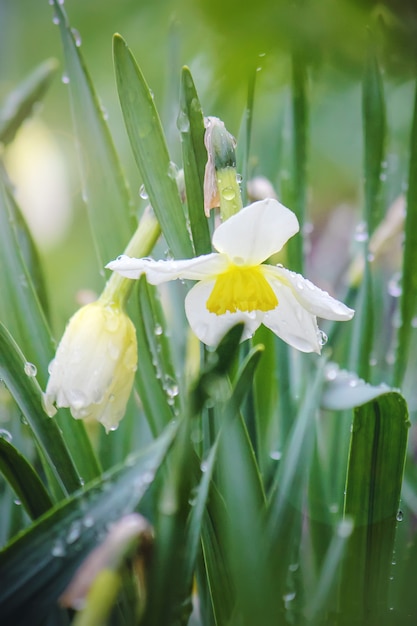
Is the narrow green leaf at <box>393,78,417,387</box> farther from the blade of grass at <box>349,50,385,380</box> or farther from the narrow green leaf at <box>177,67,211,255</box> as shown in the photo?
the narrow green leaf at <box>177,67,211,255</box>

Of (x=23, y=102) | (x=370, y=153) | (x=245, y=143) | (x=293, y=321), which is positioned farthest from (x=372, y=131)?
(x=23, y=102)


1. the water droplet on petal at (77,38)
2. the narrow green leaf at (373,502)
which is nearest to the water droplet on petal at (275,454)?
the narrow green leaf at (373,502)

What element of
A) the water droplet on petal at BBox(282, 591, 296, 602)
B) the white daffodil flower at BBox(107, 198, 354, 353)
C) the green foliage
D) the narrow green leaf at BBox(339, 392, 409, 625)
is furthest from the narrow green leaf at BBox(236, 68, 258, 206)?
the water droplet on petal at BBox(282, 591, 296, 602)

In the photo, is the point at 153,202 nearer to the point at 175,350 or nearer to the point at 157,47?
the point at 175,350

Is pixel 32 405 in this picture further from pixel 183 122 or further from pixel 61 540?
pixel 183 122

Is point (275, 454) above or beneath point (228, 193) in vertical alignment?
beneath

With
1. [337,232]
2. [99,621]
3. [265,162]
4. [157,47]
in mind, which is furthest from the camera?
[337,232]

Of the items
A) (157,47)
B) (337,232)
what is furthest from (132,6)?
(337,232)
